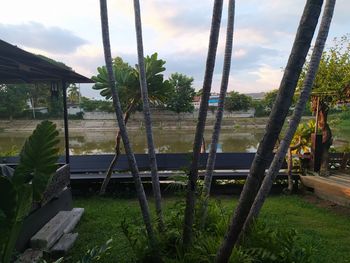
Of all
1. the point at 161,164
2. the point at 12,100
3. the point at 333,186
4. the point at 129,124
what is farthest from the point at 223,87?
the point at 12,100

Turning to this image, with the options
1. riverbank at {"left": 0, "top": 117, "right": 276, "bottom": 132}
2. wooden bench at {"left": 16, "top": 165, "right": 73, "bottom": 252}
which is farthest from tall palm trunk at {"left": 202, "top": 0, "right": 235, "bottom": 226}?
riverbank at {"left": 0, "top": 117, "right": 276, "bottom": 132}

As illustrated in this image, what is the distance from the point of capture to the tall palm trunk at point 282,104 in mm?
1578

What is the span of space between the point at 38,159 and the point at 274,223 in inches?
163

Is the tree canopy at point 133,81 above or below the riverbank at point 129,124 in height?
above

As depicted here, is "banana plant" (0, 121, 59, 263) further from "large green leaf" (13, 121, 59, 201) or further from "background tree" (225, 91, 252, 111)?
"background tree" (225, 91, 252, 111)

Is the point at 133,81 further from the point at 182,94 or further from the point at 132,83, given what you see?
the point at 182,94

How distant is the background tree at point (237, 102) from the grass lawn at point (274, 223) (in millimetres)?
32095

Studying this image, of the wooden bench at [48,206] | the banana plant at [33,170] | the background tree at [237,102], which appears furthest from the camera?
the background tree at [237,102]

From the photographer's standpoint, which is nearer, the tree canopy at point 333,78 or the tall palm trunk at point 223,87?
the tall palm trunk at point 223,87

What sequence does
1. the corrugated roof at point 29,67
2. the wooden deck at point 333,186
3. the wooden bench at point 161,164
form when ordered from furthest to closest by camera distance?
the wooden bench at point 161,164 < the wooden deck at point 333,186 < the corrugated roof at point 29,67

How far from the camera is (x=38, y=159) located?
2.30 m

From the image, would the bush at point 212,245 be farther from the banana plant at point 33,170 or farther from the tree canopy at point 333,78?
the tree canopy at point 333,78

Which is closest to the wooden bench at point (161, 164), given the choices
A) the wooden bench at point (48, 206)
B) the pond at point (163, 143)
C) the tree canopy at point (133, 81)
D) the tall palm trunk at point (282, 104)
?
the tree canopy at point (133, 81)

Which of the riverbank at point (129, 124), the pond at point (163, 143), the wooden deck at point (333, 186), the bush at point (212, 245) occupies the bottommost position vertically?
the pond at point (163, 143)
